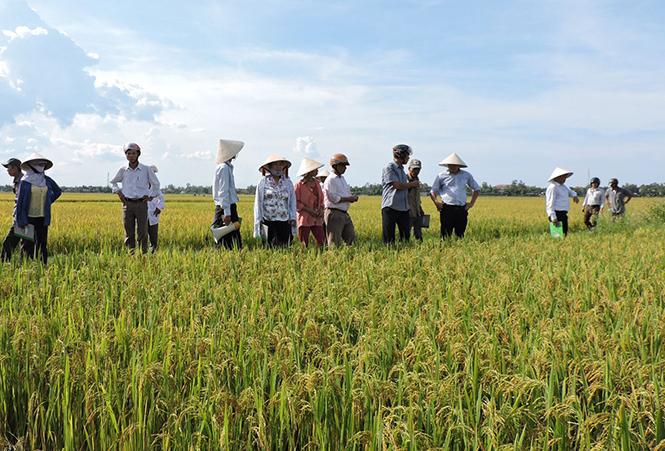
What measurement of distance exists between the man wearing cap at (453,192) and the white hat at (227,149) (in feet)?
10.4

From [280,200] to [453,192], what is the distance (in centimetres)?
296

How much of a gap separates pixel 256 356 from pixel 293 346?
0.19m

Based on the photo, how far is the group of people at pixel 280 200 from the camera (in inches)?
242

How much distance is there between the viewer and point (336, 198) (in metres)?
6.93

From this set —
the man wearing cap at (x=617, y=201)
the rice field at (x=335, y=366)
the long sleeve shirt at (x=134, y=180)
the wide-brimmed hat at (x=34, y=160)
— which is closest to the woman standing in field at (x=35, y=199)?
the wide-brimmed hat at (x=34, y=160)

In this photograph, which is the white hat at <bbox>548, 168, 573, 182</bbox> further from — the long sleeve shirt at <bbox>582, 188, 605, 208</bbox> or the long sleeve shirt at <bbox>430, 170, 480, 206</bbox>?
the long sleeve shirt at <bbox>582, 188, 605, 208</bbox>

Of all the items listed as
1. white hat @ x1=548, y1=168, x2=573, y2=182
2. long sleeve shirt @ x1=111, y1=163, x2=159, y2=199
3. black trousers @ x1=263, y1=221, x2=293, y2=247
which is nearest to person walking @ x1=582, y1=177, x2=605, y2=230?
white hat @ x1=548, y1=168, x2=573, y2=182

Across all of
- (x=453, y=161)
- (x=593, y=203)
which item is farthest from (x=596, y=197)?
(x=453, y=161)

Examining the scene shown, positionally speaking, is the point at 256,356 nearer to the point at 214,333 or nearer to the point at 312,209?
the point at 214,333

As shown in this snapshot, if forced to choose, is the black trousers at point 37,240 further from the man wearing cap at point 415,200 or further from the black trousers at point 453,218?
the black trousers at point 453,218

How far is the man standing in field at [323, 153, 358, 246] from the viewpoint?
22.7 ft

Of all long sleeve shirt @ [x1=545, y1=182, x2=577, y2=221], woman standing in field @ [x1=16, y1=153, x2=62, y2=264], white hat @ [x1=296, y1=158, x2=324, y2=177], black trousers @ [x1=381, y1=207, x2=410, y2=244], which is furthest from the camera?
long sleeve shirt @ [x1=545, y1=182, x2=577, y2=221]

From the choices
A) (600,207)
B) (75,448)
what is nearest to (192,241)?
(75,448)

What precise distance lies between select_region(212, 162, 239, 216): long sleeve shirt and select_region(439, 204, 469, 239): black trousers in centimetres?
353
